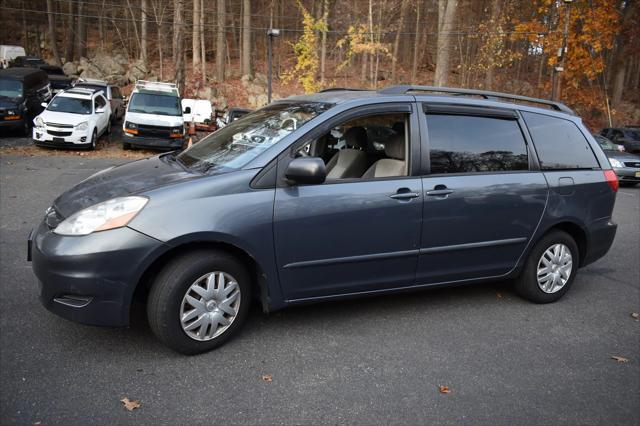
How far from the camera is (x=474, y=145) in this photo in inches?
172

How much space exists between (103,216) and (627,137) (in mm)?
20694

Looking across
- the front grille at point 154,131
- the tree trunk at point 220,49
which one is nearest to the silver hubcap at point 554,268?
the front grille at point 154,131

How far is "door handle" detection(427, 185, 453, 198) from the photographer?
13.3 ft

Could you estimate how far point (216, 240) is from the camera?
3391 mm

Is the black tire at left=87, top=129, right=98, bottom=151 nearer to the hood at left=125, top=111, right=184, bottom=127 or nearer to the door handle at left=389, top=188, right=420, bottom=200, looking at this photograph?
the hood at left=125, top=111, right=184, bottom=127

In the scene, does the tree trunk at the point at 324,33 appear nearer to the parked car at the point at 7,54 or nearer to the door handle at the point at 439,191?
the parked car at the point at 7,54

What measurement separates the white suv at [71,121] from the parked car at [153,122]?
3.39 ft

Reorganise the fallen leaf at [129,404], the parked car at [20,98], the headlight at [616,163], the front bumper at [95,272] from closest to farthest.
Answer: the fallen leaf at [129,404] < the front bumper at [95,272] < the headlight at [616,163] < the parked car at [20,98]

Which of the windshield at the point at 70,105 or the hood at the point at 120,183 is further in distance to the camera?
the windshield at the point at 70,105

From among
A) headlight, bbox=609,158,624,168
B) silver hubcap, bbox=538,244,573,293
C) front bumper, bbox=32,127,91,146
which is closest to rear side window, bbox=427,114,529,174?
silver hubcap, bbox=538,244,573,293

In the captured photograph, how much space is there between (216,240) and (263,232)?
328 mm

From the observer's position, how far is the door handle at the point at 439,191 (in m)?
4.05

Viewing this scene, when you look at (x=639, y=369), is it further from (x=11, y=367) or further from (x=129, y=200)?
(x=11, y=367)

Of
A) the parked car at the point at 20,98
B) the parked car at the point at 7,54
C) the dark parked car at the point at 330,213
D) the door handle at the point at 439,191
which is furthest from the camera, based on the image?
the parked car at the point at 7,54
